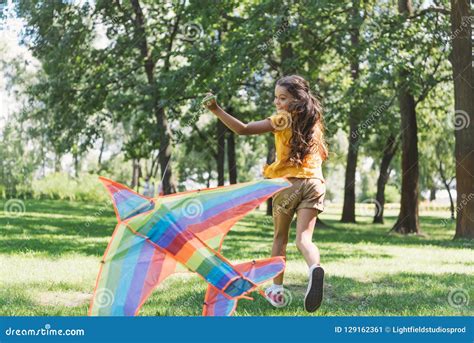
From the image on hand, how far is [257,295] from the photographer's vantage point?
6070 millimetres

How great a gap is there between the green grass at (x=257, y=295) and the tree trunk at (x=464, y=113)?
1734mm

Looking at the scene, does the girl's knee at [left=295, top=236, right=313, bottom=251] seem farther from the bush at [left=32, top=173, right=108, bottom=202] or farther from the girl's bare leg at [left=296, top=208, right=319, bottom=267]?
the bush at [left=32, top=173, right=108, bottom=202]

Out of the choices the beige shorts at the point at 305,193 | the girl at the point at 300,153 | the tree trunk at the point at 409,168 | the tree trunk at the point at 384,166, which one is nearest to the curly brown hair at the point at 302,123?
the girl at the point at 300,153

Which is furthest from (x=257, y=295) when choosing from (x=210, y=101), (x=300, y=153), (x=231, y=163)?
(x=231, y=163)

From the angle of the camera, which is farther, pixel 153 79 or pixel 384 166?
pixel 384 166

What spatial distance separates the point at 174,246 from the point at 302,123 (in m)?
1.48

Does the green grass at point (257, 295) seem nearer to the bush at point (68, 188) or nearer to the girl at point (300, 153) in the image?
the girl at point (300, 153)

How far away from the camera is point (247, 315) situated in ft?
16.6

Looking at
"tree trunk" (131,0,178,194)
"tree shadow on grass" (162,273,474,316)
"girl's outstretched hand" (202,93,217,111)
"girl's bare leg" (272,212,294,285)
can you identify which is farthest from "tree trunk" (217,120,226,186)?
"girl's outstretched hand" (202,93,217,111)

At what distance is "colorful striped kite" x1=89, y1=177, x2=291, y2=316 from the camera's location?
4150 mm

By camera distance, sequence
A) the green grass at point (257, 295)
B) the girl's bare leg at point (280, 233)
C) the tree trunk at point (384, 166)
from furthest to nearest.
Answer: the tree trunk at point (384, 166), the green grass at point (257, 295), the girl's bare leg at point (280, 233)

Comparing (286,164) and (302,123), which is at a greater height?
(302,123)

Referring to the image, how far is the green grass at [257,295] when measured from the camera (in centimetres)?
550

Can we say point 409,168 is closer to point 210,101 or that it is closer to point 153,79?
point 153,79
